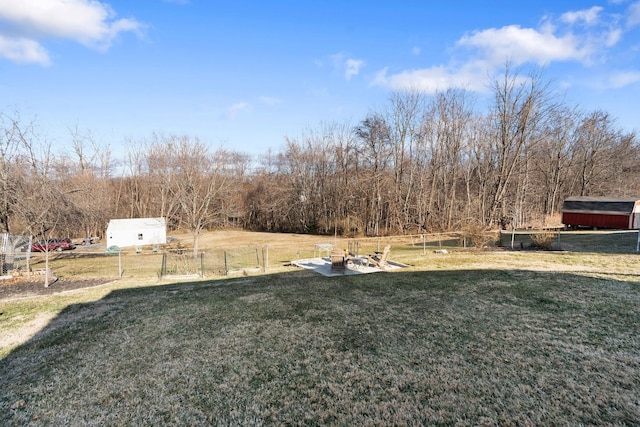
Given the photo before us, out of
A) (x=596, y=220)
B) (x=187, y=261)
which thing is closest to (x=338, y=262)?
(x=187, y=261)

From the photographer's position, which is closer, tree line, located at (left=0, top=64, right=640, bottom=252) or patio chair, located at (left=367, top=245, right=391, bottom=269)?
patio chair, located at (left=367, top=245, right=391, bottom=269)

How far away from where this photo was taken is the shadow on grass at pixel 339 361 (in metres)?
3.58

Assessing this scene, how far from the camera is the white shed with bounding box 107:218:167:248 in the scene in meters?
32.0

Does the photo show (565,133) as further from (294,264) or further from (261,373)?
(261,373)

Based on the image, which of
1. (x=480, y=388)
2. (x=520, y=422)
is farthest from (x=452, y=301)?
(x=520, y=422)

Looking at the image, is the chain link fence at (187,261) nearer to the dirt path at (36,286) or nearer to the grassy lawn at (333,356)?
the dirt path at (36,286)

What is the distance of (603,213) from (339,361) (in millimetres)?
30420

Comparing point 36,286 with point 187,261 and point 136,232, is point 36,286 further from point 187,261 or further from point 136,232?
point 136,232

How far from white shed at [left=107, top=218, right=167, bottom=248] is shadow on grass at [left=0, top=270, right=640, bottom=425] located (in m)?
27.3

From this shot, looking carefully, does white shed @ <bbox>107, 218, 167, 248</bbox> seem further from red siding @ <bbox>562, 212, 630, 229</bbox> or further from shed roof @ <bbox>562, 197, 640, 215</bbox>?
shed roof @ <bbox>562, 197, 640, 215</bbox>

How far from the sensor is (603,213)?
25.5 meters

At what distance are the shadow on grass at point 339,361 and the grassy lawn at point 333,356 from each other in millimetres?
24

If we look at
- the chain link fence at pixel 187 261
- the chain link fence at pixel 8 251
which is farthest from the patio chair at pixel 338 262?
the chain link fence at pixel 8 251

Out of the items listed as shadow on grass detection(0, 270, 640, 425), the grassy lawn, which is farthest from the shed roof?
shadow on grass detection(0, 270, 640, 425)
